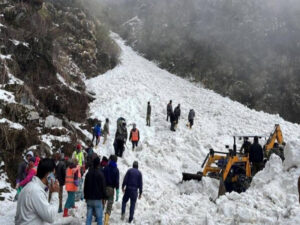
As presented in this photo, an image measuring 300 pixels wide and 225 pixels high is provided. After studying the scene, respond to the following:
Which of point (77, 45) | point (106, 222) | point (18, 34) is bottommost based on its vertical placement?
point (106, 222)

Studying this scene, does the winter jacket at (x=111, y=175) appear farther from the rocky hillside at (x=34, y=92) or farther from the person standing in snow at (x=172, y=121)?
the person standing in snow at (x=172, y=121)

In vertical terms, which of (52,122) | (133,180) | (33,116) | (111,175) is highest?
(33,116)

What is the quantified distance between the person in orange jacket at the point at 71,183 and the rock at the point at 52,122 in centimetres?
638

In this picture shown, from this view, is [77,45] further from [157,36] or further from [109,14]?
[109,14]

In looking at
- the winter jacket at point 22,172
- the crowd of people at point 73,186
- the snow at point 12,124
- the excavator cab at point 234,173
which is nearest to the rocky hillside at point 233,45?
the excavator cab at point 234,173

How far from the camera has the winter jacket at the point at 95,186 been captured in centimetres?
675

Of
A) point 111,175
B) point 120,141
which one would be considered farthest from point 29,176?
point 120,141

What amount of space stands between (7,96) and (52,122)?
219cm

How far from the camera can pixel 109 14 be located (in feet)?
161

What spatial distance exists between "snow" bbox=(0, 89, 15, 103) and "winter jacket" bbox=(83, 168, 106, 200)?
26.7 ft

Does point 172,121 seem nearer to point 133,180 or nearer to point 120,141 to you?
point 120,141

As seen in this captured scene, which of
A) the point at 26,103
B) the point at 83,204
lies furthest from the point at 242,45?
the point at 83,204

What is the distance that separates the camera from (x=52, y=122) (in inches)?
570

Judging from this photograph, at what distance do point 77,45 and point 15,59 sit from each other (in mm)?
11951
